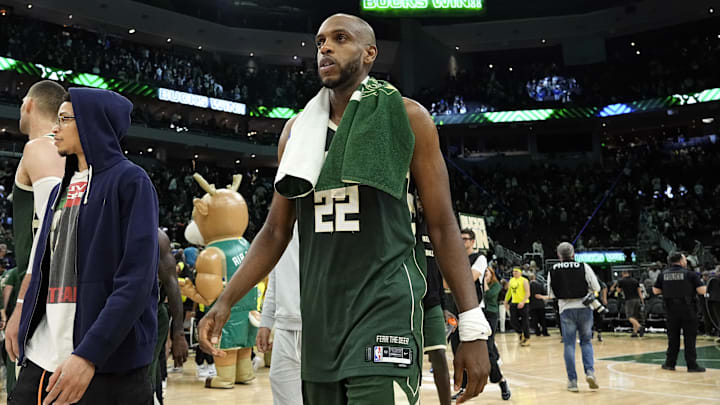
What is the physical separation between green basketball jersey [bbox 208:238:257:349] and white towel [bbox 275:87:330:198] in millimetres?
6347

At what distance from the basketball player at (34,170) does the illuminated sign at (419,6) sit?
28.1 m

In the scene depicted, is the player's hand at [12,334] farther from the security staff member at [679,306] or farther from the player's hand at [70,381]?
the security staff member at [679,306]

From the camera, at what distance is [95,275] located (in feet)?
8.29

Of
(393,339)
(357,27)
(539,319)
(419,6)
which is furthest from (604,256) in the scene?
(393,339)

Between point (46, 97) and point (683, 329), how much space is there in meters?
10.2

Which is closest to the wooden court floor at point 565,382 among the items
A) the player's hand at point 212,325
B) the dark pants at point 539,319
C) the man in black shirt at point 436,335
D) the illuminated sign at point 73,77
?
the man in black shirt at point 436,335

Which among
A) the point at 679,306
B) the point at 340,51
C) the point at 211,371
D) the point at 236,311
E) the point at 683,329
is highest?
the point at 340,51

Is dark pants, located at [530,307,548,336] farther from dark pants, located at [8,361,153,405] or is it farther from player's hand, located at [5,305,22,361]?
dark pants, located at [8,361,153,405]

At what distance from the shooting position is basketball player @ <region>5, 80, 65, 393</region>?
3391 mm

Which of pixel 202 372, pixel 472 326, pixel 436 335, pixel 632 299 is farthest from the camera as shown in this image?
pixel 632 299

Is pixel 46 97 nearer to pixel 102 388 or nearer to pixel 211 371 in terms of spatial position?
pixel 102 388

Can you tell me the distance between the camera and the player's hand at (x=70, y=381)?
2.26m

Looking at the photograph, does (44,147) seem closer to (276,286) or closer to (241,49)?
(276,286)

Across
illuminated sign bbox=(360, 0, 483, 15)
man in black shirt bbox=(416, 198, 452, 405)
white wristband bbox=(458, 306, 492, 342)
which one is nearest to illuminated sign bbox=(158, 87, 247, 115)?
illuminated sign bbox=(360, 0, 483, 15)
